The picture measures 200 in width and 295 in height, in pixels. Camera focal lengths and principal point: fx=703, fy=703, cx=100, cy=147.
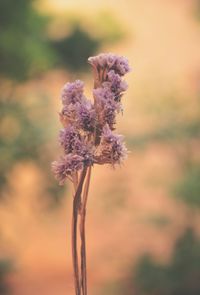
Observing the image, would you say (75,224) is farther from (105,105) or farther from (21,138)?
(21,138)

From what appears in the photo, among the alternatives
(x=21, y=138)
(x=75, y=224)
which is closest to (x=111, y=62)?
(x=75, y=224)

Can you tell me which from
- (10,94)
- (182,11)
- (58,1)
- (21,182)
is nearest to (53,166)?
(10,94)

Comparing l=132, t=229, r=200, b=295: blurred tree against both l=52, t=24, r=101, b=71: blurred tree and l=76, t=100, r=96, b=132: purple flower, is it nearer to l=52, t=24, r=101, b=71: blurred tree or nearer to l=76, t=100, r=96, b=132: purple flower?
l=52, t=24, r=101, b=71: blurred tree

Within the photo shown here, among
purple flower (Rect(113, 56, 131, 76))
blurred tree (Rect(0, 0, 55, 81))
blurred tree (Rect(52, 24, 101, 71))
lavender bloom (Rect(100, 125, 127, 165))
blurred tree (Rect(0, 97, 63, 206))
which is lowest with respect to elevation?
lavender bloom (Rect(100, 125, 127, 165))

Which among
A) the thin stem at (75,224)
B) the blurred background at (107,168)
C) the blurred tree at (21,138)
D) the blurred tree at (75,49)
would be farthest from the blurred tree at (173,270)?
the thin stem at (75,224)

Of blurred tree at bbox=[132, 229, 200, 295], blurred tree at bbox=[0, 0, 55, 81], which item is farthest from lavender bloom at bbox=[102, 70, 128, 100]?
blurred tree at bbox=[132, 229, 200, 295]

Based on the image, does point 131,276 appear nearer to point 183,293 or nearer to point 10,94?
point 183,293
